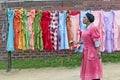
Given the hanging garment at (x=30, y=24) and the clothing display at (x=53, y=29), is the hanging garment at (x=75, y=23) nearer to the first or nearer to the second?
the clothing display at (x=53, y=29)

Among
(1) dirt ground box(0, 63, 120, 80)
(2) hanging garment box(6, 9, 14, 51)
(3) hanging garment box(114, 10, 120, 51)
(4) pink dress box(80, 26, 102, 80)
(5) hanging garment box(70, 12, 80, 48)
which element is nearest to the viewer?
(4) pink dress box(80, 26, 102, 80)

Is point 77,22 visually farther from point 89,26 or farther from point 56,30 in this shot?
point 89,26

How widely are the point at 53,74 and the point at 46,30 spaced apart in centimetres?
115

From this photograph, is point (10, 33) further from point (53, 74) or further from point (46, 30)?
point (53, 74)

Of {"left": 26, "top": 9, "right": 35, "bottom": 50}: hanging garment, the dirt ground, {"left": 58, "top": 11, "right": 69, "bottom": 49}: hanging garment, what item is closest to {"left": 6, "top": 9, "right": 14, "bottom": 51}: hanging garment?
{"left": 26, "top": 9, "right": 35, "bottom": 50}: hanging garment

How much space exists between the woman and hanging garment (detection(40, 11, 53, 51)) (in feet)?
9.60

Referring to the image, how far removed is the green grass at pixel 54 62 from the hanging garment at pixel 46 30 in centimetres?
72

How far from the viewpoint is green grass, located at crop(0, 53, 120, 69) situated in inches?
434

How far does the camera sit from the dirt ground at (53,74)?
979 centimetres

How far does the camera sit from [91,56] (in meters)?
7.60

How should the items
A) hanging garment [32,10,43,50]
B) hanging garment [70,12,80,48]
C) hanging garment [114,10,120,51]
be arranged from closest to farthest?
hanging garment [32,10,43,50], hanging garment [70,12,80,48], hanging garment [114,10,120,51]

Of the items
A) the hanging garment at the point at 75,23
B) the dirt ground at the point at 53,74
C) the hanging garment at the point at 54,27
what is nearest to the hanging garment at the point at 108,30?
the dirt ground at the point at 53,74

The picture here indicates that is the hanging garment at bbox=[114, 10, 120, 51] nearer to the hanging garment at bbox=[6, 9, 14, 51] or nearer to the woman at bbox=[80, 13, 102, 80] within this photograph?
the hanging garment at bbox=[6, 9, 14, 51]

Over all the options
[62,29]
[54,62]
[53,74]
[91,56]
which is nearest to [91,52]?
[91,56]
